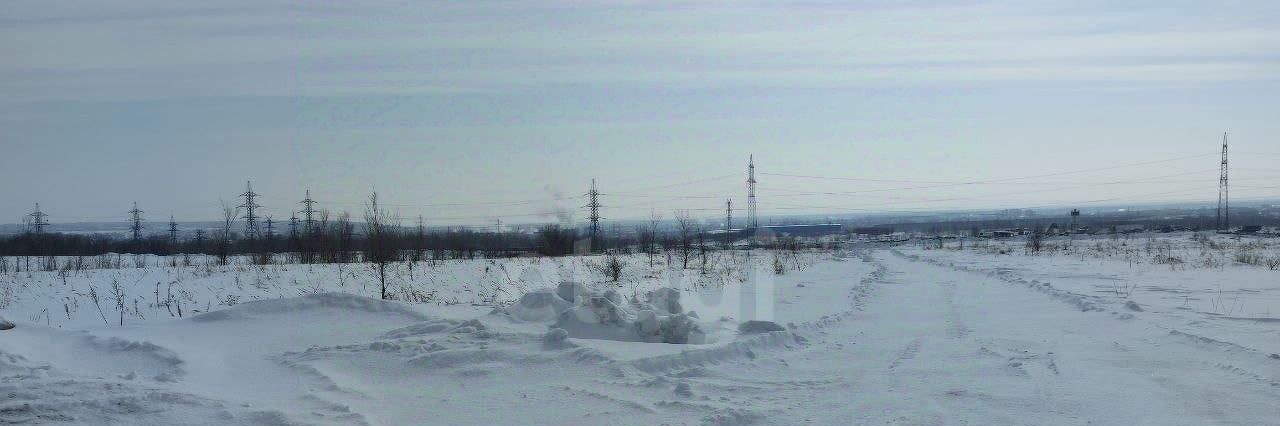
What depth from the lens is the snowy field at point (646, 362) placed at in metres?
5.27

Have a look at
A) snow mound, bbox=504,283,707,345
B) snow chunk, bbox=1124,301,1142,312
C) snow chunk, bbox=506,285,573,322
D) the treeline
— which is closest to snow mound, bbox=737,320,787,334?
snow mound, bbox=504,283,707,345

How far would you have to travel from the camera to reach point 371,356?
7094mm

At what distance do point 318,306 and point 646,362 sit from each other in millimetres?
4863

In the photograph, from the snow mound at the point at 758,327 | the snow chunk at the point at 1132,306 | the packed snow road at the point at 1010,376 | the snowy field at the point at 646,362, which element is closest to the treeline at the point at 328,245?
the snowy field at the point at 646,362

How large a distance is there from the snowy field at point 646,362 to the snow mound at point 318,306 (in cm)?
3

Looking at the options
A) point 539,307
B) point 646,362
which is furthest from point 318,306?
point 646,362

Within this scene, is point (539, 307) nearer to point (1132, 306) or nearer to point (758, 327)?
point (758, 327)

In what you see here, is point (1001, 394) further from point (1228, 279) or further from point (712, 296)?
point (1228, 279)

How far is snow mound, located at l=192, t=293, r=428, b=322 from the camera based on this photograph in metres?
9.02

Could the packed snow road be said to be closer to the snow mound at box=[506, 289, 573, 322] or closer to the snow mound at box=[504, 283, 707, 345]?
the snow mound at box=[504, 283, 707, 345]

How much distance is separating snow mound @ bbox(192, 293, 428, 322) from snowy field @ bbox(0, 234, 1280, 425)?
33 millimetres

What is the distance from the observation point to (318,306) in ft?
31.3

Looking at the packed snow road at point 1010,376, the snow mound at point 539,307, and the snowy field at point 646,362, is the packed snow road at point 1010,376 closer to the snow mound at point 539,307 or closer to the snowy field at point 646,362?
the snowy field at point 646,362

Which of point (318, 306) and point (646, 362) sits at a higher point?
point (318, 306)
